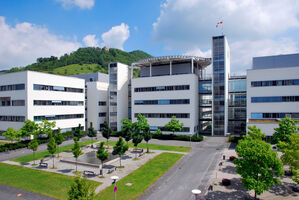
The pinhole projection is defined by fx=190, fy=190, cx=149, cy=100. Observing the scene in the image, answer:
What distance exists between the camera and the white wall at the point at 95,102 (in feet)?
218

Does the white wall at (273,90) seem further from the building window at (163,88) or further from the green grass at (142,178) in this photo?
the green grass at (142,178)

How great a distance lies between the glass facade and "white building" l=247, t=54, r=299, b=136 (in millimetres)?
8135

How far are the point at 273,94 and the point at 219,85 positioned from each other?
45.6ft

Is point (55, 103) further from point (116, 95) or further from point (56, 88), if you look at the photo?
point (116, 95)

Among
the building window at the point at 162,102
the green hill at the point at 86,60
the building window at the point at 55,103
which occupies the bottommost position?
the building window at the point at 55,103

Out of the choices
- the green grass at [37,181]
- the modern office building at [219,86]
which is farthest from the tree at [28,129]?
the modern office building at [219,86]

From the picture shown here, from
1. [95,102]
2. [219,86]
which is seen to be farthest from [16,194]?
[219,86]

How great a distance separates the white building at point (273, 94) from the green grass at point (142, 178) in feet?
81.5

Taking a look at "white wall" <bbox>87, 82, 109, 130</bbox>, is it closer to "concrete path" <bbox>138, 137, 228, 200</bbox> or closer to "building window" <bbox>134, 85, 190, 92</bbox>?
"building window" <bbox>134, 85, 190, 92</bbox>

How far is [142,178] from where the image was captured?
2556 cm

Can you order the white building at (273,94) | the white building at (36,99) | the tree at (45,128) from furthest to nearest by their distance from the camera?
1. the white building at (36,99)
2. the tree at (45,128)
3. the white building at (273,94)

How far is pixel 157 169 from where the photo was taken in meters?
29.1

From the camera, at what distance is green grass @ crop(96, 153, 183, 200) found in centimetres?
2106

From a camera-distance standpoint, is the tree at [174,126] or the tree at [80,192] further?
the tree at [174,126]
